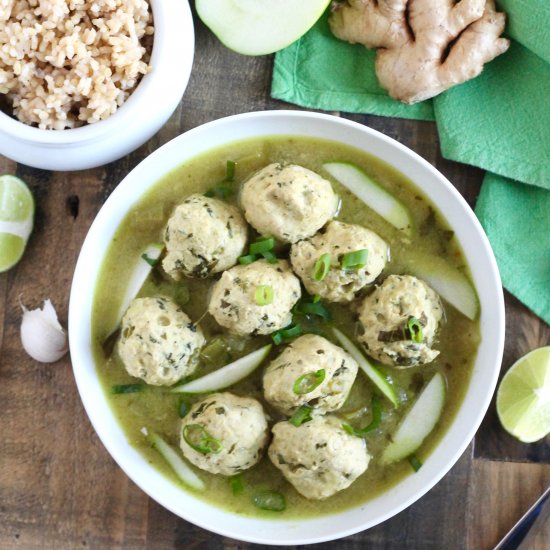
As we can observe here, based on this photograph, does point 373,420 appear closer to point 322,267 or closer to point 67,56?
point 322,267

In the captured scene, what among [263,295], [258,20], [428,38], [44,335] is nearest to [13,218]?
[44,335]

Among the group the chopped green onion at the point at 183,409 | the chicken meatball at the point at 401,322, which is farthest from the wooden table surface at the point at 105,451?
the chicken meatball at the point at 401,322

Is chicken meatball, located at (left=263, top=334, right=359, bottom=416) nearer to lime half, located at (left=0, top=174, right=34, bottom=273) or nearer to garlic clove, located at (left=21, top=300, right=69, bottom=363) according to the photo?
garlic clove, located at (left=21, top=300, right=69, bottom=363)

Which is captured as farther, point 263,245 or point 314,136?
point 314,136

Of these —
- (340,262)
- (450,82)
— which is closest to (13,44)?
(340,262)

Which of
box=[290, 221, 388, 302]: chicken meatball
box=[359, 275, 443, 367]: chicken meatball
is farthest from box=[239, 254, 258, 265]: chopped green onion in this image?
box=[359, 275, 443, 367]: chicken meatball

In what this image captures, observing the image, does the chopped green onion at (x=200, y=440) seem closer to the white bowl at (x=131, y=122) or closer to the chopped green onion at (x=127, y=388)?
the chopped green onion at (x=127, y=388)

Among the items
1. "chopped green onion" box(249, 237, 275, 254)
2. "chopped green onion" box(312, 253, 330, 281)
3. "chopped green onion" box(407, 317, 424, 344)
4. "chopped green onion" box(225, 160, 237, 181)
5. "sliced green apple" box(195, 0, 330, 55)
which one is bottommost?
"chopped green onion" box(407, 317, 424, 344)
